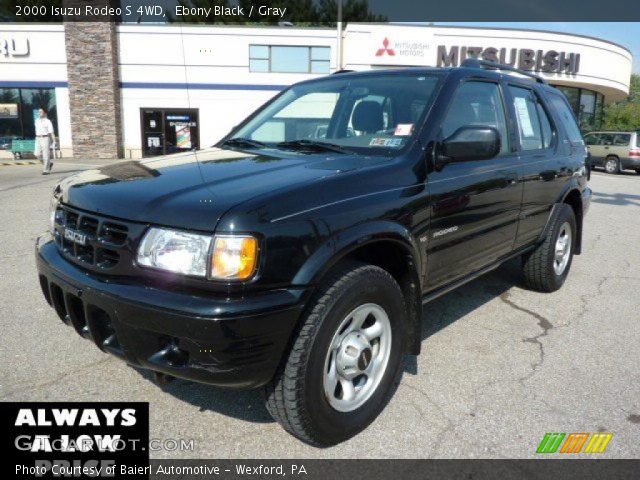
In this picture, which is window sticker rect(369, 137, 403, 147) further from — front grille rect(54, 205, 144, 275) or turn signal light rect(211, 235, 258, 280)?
front grille rect(54, 205, 144, 275)

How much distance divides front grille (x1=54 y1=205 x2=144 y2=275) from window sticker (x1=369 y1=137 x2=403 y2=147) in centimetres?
146

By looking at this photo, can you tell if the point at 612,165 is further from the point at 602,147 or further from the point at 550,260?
the point at 550,260

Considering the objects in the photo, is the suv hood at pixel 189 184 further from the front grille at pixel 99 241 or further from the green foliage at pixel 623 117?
the green foliage at pixel 623 117

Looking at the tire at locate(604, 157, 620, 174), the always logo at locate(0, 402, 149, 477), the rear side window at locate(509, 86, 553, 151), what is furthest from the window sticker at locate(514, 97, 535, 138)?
the tire at locate(604, 157, 620, 174)

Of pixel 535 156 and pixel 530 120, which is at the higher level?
pixel 530 120

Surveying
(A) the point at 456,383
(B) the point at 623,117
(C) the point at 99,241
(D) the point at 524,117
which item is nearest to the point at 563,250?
(D) the point at 524,117

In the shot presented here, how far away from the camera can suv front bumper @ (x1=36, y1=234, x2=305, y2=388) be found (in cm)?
194

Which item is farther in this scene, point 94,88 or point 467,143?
point 94,88

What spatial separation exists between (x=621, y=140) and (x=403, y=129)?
2161 centimetres

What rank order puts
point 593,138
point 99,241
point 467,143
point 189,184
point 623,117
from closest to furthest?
point 99,241
point 189,184
point 467,143
point 593,138
point 623,117

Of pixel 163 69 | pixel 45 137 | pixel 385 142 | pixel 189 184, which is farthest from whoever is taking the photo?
pixel 163 69

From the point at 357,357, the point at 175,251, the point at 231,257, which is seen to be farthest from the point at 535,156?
the point at 175,251

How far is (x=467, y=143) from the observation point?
2799mm

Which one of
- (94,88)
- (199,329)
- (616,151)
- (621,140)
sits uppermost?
(94,88)
